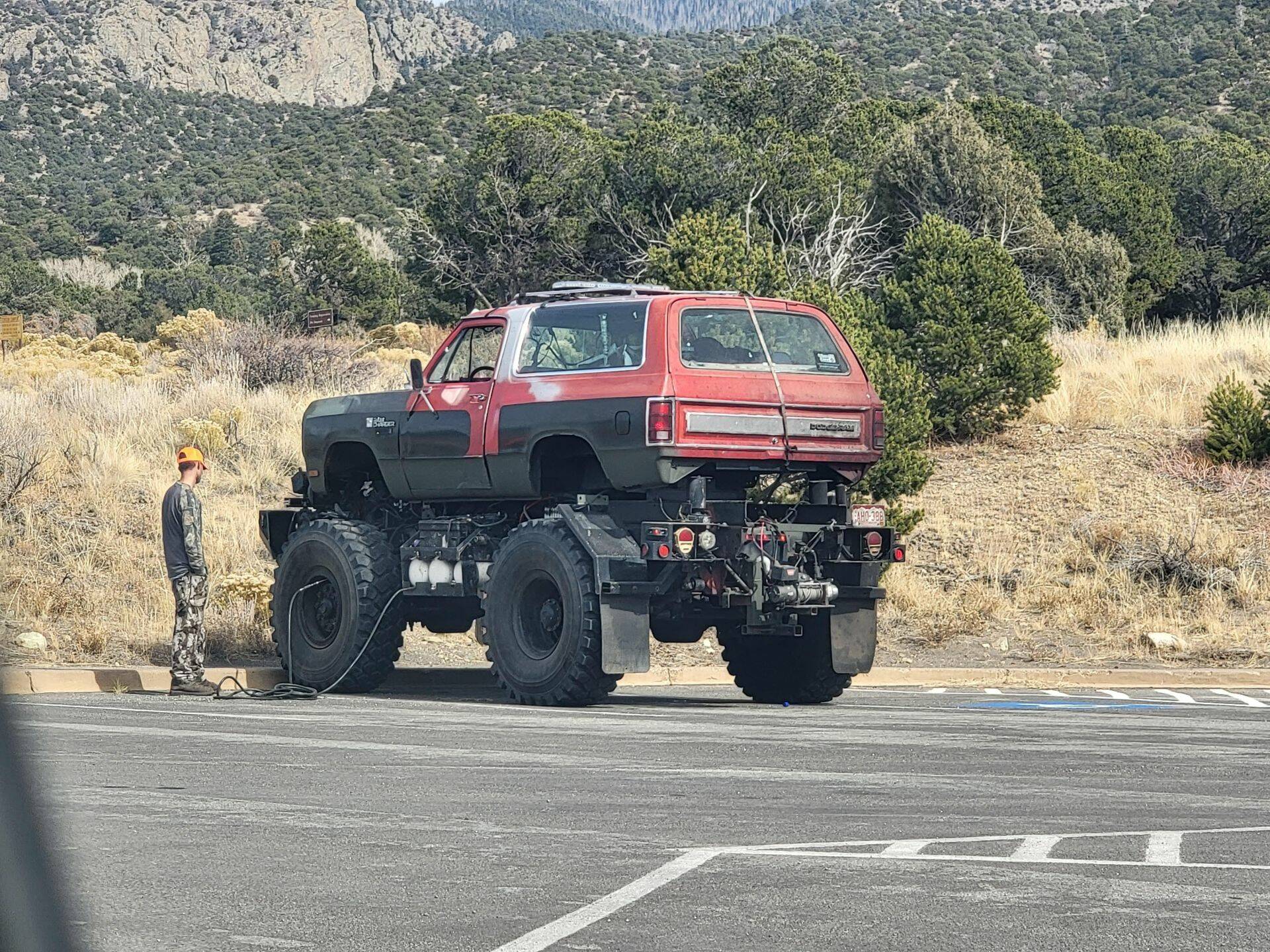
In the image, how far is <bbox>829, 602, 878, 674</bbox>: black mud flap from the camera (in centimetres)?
1474

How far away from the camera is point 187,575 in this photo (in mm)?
15656

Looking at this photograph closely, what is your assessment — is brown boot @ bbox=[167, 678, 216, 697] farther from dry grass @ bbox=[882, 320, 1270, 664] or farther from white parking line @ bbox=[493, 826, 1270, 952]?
white parking line @ bbox=[493, 826, 1270, 952]

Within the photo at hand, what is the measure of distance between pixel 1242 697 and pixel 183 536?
29.4 ft

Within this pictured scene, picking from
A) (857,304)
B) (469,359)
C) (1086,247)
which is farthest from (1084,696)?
(1086,247)

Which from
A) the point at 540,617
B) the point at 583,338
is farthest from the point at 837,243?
the point at 540,617

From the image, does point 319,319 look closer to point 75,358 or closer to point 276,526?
point 75,358

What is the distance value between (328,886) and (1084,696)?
10860 millimetres

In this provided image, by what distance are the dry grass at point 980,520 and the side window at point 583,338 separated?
5.89 metres

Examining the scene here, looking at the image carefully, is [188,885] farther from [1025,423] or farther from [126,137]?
[126,137]

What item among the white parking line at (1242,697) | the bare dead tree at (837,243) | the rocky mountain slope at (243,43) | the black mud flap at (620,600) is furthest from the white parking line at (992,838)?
the rocky mountain slope at (243,43)

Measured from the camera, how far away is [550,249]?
4759 cm

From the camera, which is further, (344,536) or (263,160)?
(263,160)

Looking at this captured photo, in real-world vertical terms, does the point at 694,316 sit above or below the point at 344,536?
above

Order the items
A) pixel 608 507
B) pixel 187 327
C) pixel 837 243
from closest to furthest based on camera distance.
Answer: pixel 608 507 < pixel 837 243 < pixel 187 327
